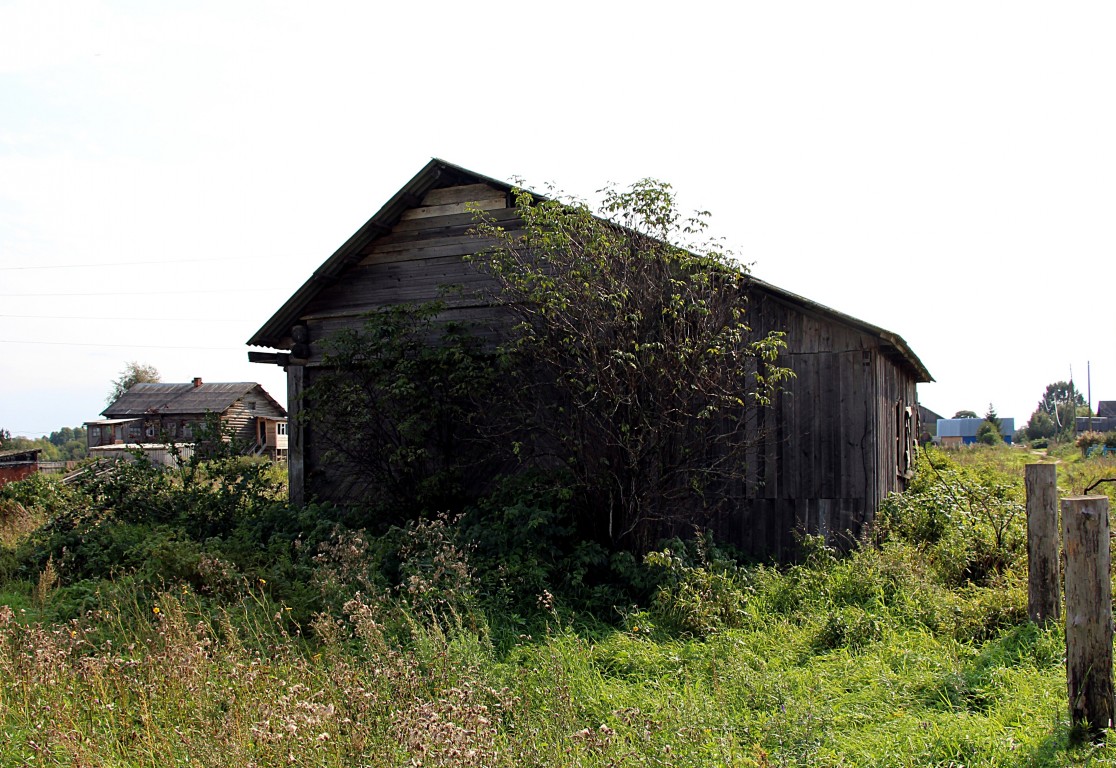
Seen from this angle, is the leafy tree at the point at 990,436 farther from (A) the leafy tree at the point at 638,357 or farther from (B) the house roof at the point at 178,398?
(A) the leafy tree at the point at 638,357

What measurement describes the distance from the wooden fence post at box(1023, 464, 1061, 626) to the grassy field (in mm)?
253

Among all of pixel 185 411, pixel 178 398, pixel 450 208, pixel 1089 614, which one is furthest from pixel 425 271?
pixel 178 398

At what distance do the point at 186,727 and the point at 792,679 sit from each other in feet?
12.5

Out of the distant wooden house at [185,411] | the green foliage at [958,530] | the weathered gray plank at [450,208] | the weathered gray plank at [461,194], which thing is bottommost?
the green foliage at [958,530]

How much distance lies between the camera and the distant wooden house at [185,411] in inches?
1897

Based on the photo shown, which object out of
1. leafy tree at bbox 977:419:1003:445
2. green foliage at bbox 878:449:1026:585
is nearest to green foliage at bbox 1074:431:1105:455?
leafy tree at bbox 977:419:1003:445

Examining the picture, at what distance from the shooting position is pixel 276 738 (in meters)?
3.59

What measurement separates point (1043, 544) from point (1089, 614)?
1694 mm

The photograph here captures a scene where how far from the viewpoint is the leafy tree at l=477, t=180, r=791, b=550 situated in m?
8.20

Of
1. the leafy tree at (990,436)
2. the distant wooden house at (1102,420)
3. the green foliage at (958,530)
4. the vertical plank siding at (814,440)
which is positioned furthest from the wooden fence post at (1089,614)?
the distant wooden house at (1102,420)

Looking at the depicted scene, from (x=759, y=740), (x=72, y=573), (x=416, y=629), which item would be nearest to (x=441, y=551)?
(x=416, y=629)

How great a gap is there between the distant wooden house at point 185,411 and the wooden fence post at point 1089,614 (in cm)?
4705

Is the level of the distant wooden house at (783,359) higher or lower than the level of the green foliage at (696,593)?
higher

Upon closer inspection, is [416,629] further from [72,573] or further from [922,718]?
[72,573]
